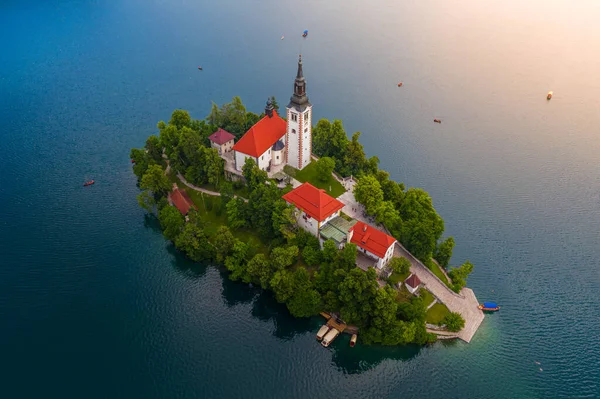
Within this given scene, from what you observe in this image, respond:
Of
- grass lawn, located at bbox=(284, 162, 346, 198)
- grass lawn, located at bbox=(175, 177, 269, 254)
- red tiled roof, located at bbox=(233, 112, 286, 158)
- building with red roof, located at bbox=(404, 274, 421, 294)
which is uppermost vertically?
red tiled roof, located at bbox=(233, 112, 286, 158)

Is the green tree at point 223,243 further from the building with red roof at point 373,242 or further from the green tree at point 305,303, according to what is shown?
the building with red roof at point 373,242

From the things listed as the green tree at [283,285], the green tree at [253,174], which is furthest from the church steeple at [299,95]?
the green tree at [283,285]

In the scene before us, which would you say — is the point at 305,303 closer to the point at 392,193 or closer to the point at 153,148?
the point at 392,193

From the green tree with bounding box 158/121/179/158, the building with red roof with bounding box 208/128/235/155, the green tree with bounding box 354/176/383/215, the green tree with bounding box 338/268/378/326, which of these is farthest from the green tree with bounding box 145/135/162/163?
the green tree with bounding box 338/268/378/326

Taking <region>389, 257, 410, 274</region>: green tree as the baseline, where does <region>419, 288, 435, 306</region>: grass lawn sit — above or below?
below

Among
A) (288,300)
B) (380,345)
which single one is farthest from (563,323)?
(288,300)

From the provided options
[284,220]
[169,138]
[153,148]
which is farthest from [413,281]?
[153,148]

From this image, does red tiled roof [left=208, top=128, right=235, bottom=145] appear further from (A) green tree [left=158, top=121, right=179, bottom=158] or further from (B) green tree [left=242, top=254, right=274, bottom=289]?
(B) green tree [left=242, top=254, right=274, bottom=289]
